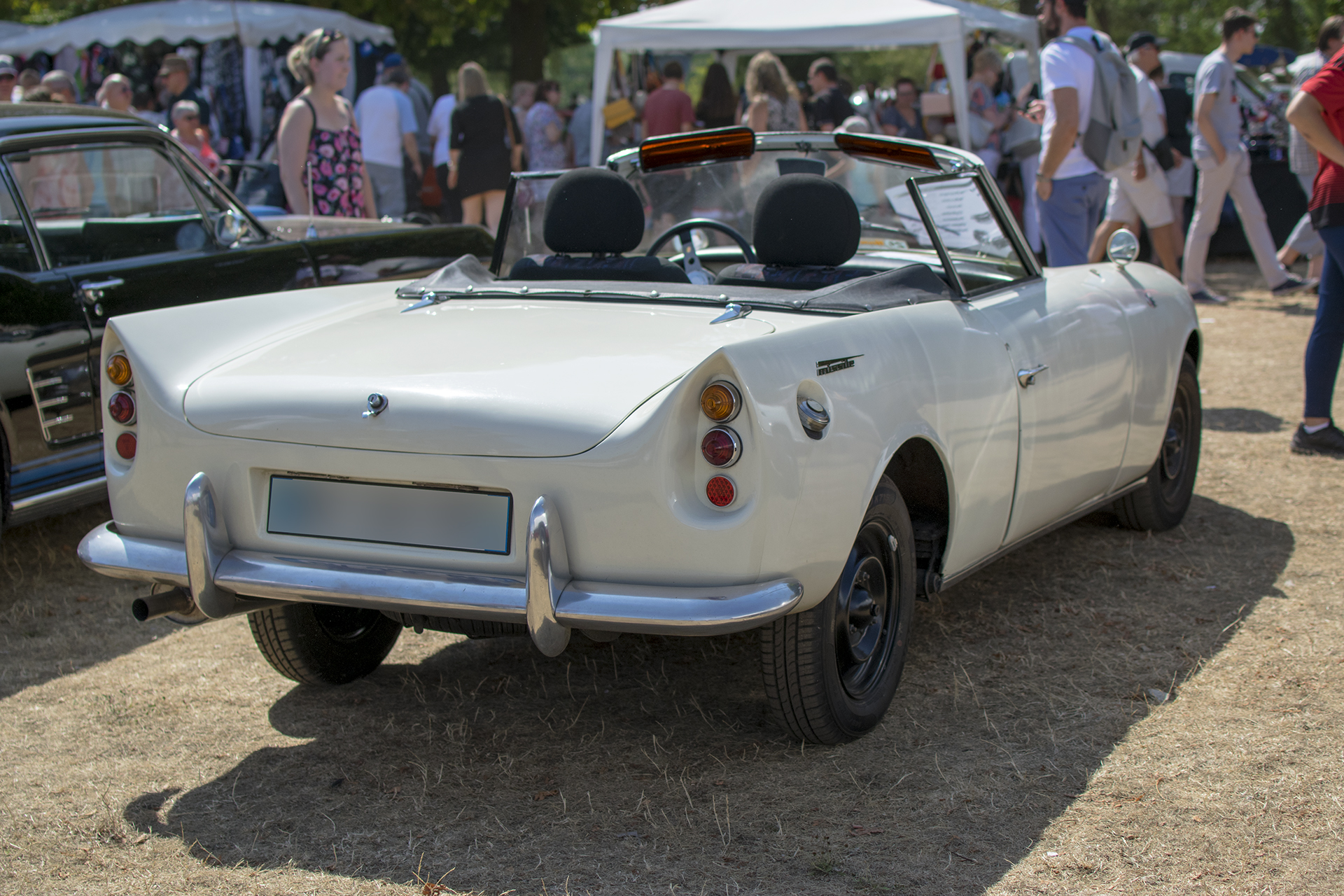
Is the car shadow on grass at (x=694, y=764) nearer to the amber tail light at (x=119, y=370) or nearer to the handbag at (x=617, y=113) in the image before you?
the amber tail light at (x=119, y=370)

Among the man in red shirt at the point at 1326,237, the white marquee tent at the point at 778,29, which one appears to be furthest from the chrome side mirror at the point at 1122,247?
the white marquee tent at the point at 778,29

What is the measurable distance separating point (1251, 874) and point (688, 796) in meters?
1.14

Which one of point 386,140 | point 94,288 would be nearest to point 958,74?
point 386,140

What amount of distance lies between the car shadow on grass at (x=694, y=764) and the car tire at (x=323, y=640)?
64 mm

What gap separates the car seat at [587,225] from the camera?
376 centimetres

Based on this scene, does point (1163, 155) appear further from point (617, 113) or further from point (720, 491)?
point (720, 491)

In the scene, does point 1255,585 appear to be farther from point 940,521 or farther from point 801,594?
point 801,594

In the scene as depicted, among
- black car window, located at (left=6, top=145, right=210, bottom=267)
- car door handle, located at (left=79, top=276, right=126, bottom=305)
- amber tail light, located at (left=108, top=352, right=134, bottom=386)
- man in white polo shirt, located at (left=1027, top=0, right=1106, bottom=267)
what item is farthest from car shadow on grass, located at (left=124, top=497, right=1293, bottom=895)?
man in white polo shirt, located at (left=1027, top=0, right=1106, bottom=267)

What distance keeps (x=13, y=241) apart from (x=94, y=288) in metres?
0.31

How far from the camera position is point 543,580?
2455mm

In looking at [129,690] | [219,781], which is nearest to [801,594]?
[219,781]

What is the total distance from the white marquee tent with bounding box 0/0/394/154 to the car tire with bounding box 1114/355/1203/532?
12988mm

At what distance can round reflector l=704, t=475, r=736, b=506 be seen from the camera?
248 centimetres

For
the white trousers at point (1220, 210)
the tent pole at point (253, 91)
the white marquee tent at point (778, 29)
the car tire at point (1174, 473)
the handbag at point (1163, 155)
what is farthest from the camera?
the tent pole at point (253, 91)
